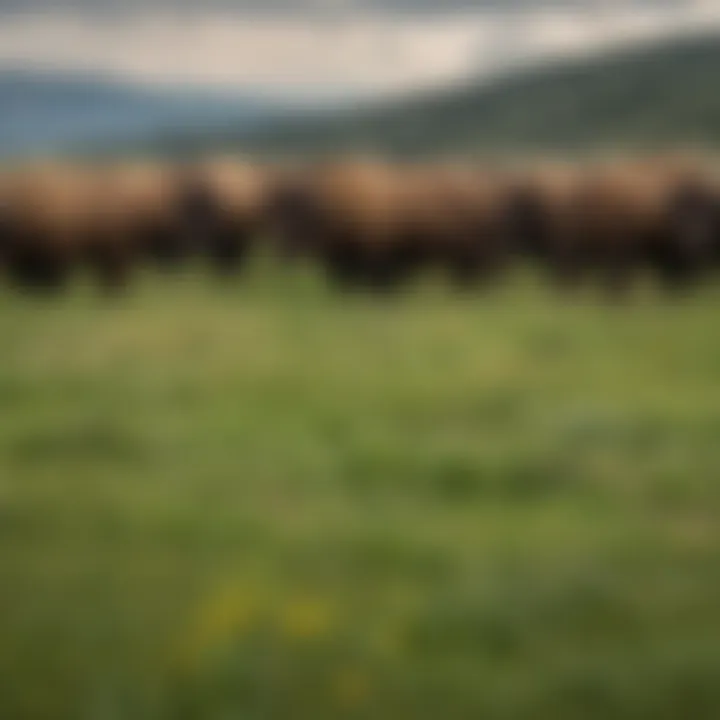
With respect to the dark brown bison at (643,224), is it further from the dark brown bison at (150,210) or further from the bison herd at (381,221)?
the dark brown bison at (150,210)

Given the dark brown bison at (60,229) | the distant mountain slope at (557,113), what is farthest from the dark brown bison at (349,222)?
the dark brown bison at (60,229)

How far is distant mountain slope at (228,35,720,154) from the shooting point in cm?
182

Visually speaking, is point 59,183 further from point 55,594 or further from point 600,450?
point 600,450

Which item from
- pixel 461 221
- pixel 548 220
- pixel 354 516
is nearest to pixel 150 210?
pixel 461 221

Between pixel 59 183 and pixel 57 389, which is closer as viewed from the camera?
pixel 57 389

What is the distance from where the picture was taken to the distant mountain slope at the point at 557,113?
5.98 ft

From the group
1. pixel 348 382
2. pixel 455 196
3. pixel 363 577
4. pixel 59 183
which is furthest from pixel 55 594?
pixel 455 196

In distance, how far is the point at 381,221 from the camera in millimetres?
2330

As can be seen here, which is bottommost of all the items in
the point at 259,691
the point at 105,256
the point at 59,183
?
the point at 259,691

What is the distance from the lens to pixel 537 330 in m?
1.88

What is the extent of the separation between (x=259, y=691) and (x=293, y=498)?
0.31m

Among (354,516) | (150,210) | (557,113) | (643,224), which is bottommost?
(354,516)

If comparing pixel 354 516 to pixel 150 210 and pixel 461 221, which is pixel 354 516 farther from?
pixel 461 221

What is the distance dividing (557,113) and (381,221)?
1.32ft
